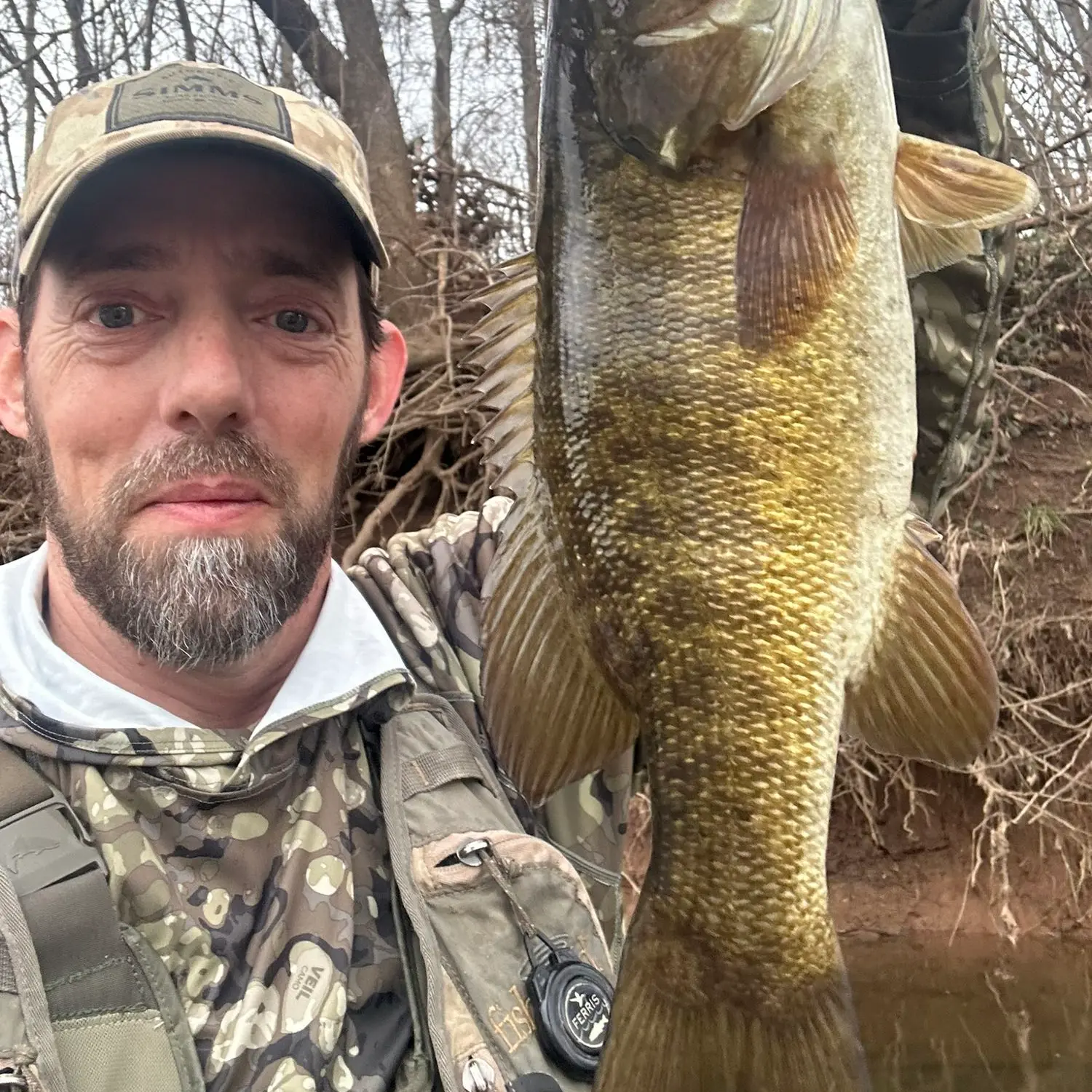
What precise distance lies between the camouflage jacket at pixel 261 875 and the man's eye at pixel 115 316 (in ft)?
2.05

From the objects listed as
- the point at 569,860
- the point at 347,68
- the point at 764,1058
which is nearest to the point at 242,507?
the point at 569,860

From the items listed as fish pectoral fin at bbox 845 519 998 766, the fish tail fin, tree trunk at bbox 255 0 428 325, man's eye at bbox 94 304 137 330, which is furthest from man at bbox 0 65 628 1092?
tree trunk at bbox 255 0 428 325

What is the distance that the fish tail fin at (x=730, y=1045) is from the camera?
106cm

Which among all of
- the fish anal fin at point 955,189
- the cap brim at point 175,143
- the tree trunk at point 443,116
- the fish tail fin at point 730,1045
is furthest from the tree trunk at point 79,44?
the fish tail fin at point 730,1045

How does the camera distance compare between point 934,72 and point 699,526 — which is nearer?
point 699,526

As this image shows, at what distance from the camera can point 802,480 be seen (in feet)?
3.70

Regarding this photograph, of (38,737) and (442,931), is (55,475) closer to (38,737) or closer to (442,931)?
(38,737)

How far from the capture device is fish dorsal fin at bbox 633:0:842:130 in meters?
1.10

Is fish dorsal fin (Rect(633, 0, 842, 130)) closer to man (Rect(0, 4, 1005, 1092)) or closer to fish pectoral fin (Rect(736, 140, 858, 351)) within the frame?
fish pectoral fin (Rect(736, 140, 858, 351))

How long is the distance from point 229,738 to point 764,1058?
96cm

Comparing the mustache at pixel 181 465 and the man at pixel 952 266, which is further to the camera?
the mustache at pixel 181 465

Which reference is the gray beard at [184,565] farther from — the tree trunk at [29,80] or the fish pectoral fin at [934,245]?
the tree trunk at [29,80]

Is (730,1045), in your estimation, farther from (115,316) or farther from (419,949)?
(115,316)

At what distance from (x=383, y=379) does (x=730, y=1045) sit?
1516 mm
